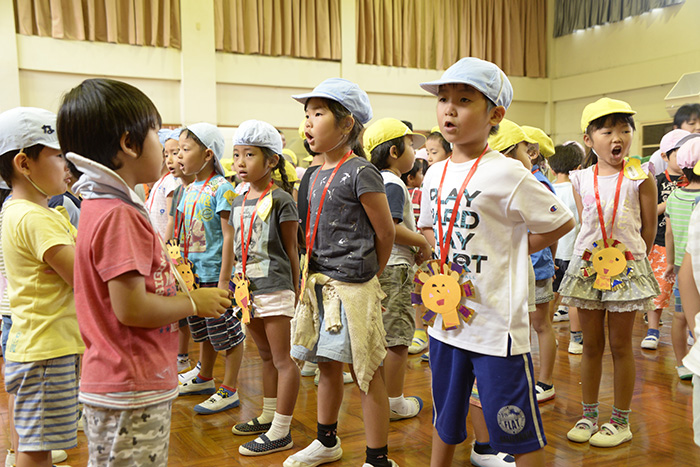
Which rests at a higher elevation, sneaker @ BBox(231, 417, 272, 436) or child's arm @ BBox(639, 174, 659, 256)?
child's arm @ BBox(639, 174, 659, 256)

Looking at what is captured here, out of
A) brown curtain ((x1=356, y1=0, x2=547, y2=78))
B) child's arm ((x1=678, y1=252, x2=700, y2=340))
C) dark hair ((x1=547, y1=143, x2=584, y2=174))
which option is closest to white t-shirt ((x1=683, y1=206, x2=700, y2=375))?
child's arm ((x1=678, y1=252, x2=700, y2=340))

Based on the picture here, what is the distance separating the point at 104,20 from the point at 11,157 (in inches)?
281

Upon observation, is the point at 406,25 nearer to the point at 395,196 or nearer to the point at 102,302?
the point at 395,196

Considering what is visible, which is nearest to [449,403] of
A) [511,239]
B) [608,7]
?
[511,239]

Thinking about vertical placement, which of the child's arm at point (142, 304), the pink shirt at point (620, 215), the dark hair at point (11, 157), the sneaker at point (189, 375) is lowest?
the sneaker at point (189, 375)

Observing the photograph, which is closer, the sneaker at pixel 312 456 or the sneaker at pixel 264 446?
the sneaker at pixel 312 456

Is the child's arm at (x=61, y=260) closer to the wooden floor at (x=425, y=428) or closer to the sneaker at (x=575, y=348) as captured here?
the wooden floor at (x=425, y=428)

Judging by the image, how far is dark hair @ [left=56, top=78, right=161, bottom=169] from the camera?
4.31 feet

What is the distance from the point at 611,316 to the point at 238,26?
7.72 m

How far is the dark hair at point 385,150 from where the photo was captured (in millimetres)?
2850


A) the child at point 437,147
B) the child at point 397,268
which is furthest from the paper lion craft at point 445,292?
the child at point 437,147

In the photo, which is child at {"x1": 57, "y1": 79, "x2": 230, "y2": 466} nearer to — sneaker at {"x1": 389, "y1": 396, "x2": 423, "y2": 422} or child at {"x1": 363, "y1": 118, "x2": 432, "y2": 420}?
child at {"x1": 363, "y1": 118, "x2": 432, "y2": 420}

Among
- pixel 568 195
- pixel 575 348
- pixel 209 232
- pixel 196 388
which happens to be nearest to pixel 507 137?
pixel 209 232

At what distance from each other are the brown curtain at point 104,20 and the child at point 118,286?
754 cm
